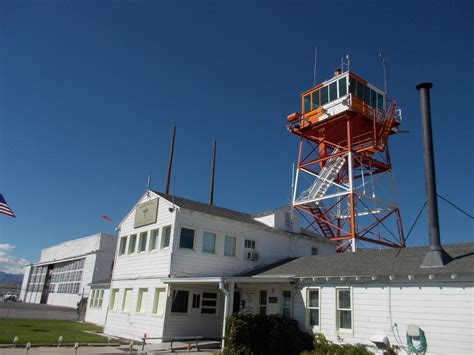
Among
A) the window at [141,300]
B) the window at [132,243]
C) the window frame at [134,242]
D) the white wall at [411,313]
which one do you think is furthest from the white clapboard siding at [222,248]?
the white wall at [411,313]

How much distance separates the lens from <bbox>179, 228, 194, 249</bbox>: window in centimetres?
2156

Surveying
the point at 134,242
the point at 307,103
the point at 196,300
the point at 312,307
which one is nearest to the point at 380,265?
the point at 312,307

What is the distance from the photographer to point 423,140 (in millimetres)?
16234

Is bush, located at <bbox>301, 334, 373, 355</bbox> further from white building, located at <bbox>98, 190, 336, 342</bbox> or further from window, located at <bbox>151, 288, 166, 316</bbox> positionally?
window, located at <bbox>151, 288, 166, 316</bbox>

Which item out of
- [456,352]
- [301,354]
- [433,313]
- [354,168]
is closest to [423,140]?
[433,313]

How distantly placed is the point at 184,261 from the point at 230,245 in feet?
10.7

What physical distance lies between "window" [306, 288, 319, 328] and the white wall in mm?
464

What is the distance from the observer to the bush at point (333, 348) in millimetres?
13781

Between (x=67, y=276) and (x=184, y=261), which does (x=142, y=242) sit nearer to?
(x=184, y=261)

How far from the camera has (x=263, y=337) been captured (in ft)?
51.1

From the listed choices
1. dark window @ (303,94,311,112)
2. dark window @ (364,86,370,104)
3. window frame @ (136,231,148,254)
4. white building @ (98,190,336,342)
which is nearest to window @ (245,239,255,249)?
white building @ (98,190,336,342)

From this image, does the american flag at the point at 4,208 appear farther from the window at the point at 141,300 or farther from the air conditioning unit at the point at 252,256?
the air conditioning unit at the point at 252,256

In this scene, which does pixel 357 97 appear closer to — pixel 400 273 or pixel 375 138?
pixel 375 138

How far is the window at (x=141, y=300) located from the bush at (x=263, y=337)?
29.4 ft
